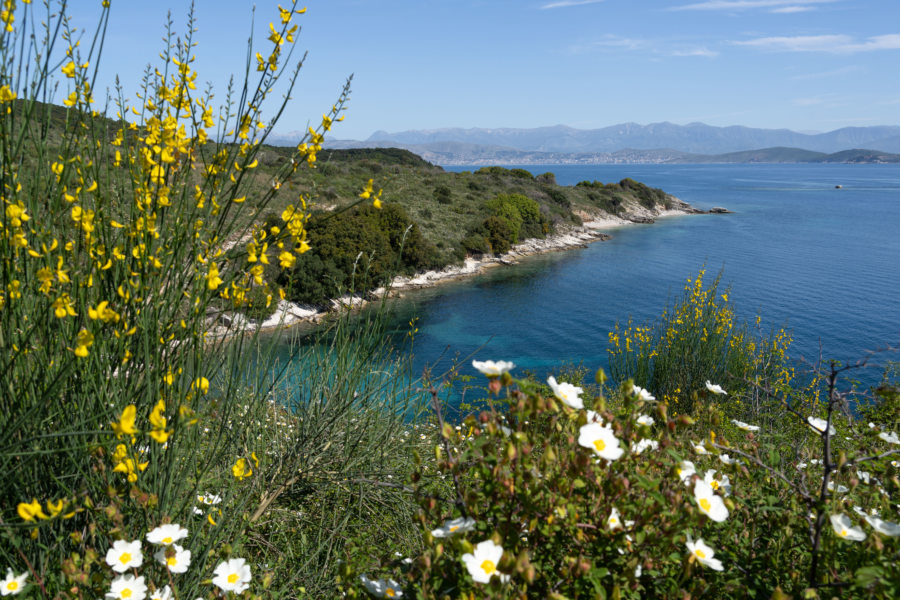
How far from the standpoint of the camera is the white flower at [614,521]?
1.33m

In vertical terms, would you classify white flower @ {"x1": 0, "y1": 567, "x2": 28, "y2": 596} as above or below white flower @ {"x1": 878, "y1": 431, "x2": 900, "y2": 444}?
below

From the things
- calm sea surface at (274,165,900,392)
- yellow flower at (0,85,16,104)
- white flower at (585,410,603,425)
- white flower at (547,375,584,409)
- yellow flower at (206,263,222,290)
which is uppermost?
yellow flower at (0,85,16,104)

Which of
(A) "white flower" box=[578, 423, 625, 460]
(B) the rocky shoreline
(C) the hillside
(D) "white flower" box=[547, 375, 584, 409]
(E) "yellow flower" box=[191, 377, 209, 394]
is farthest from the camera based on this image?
(C) the hillside

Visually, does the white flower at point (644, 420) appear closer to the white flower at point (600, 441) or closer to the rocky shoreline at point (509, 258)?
the white flower at point (600, 441)

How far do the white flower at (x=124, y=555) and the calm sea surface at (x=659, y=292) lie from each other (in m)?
7.45

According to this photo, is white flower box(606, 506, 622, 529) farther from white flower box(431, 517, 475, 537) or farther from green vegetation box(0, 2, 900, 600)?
white flower box(431, 517, 475, 537)

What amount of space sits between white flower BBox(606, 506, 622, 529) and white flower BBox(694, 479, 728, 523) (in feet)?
0.61

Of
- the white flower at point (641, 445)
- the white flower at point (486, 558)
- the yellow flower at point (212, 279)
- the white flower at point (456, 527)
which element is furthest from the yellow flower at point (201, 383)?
the white flower at point (641, 445)

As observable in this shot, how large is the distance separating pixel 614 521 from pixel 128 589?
4.10 ft

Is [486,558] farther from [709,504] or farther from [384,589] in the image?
[709,504]

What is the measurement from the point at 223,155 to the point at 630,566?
1668mm

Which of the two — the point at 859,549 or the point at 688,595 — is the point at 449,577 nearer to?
the point at 688,595

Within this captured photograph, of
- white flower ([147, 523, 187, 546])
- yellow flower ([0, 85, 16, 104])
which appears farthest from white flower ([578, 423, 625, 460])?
yellow flower ([0, 85, 16, 104])

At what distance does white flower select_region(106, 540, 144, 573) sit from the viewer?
1.40m
